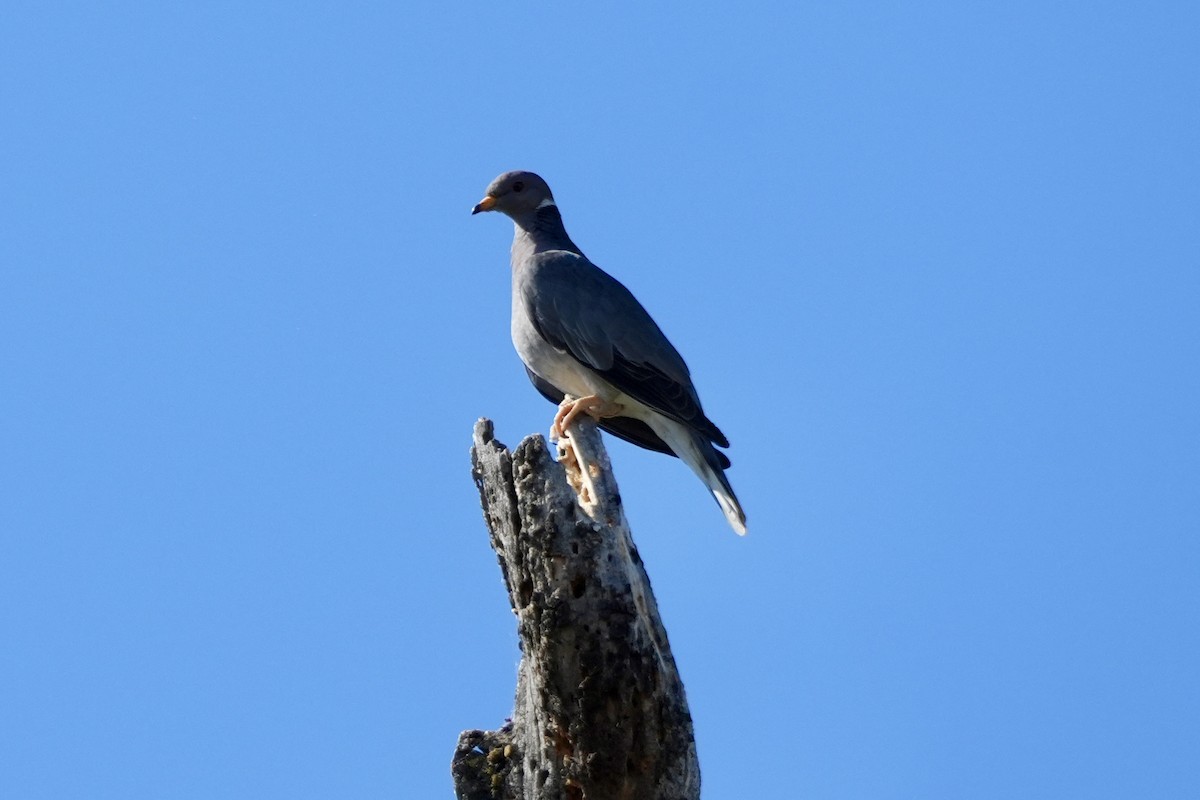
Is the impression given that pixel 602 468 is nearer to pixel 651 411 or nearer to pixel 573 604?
pixel 573 604

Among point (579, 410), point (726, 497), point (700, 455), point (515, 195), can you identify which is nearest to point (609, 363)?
point (579, 410)

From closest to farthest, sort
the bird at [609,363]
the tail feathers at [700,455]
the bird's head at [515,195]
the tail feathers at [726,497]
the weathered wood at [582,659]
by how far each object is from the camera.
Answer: the weathered wood at [582,659], the tail feathers at [726,497], the tail feathers at [700,455], the bird at [609,363], the bird's head at [515,195]

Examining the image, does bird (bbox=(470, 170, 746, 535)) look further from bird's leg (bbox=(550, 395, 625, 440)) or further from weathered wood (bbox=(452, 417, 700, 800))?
weathered wood (bbox=(452, 417, 700, 800))

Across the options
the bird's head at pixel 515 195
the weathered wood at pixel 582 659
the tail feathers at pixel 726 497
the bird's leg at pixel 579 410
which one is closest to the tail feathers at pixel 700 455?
the tail feathers at pixel 726 497

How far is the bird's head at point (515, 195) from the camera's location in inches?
380

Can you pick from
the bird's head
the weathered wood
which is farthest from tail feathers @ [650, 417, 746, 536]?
the weathered wood

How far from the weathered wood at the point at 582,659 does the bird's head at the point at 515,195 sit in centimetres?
407

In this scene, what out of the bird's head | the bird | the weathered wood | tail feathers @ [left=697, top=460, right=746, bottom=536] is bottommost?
the weathered wood

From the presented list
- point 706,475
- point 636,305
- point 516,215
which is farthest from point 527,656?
point 516,215

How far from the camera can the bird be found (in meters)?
8.21

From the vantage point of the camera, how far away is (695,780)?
17.9 feet

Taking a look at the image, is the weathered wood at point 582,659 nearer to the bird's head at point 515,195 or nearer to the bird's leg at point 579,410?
the bird's leg at point 579,410

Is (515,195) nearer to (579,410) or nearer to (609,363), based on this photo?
(609,363)

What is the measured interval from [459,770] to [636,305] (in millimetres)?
3541
